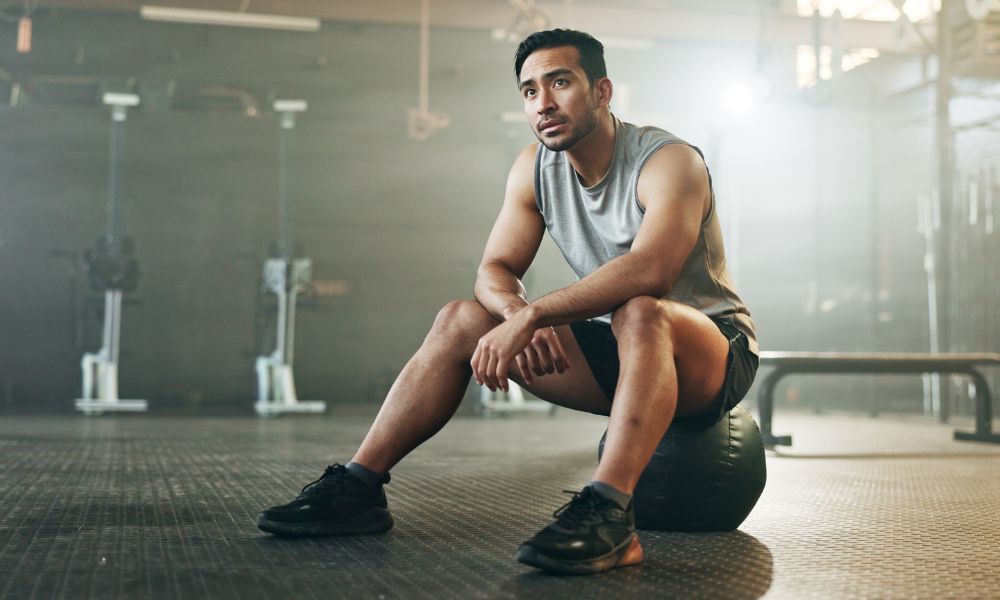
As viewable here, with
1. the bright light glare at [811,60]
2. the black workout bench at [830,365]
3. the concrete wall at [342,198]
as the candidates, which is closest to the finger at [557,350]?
the black workout bench at [830,365]

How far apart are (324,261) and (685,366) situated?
19.5 feet

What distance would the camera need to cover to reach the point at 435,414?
68.8 inches

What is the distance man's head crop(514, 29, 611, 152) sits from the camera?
1.76 m

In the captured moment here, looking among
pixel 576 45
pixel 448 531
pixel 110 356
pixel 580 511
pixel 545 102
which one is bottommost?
pixel 448 531

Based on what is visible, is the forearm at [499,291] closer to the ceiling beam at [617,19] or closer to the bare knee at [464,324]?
the bare knee at [464,324]

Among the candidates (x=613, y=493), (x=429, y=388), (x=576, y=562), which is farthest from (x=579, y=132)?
(x=576, y=562)

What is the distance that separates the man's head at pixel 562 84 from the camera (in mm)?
1763

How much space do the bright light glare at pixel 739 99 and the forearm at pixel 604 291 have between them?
5.80 metres

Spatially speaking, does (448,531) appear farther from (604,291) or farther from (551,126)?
(551,126)

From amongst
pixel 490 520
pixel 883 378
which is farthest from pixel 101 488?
pixel 883 378

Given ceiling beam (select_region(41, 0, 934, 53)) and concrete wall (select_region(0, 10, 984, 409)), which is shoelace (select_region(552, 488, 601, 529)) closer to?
concrete wall (select_region(0, 10, 984, 409))

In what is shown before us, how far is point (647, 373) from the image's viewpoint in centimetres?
151

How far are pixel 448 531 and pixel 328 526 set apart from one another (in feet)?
0.76

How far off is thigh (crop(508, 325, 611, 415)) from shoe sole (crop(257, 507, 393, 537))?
1.16 feet
